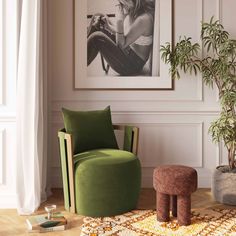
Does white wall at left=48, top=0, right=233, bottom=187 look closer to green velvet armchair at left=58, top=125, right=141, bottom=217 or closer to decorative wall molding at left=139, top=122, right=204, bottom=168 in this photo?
decorative wall molding at left=139, top=122, right=204, bottom=168

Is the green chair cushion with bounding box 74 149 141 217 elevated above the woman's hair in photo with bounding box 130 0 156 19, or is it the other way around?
the woman's hair in photo with bounding box 130 0 156 19

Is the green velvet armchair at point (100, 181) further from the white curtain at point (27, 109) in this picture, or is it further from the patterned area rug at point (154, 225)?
the white curtain at point (27, 109)

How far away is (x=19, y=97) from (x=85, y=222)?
1.21m

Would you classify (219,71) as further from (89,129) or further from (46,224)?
(46,224)

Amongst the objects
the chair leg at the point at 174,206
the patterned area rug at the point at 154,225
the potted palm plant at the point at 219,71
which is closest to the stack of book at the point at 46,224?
the patterned area rug at the point at 154,225

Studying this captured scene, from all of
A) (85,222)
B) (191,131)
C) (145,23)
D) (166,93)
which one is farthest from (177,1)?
(85,222)

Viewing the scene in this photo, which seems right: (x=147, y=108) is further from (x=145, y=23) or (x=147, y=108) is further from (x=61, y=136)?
(x=61, y=136)

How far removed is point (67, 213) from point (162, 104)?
5.26 feet

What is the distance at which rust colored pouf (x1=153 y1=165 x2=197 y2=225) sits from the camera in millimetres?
3037

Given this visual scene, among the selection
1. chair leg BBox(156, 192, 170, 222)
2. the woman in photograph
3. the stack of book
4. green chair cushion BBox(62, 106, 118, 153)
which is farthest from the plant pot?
the stack of book

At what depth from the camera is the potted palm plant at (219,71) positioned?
371 cm

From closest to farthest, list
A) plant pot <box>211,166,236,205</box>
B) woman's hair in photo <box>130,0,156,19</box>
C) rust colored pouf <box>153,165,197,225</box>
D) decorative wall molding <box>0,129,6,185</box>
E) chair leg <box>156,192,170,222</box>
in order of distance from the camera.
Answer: rust colored pouf <box>153,165,197,225</box>, chair leg <box>156,192,170,222</box>, decorative wall molding <box>0,129,6,185</box>, plant pot <box>211,166,236,205</box>, woman's hair in photo <box>130,0,156,19</box>

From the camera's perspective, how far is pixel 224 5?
13.8ft

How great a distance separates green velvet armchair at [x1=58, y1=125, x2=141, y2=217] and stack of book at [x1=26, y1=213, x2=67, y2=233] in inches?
11.7
